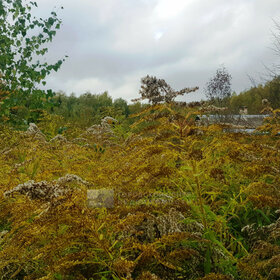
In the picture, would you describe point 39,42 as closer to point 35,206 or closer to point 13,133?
point 13,133

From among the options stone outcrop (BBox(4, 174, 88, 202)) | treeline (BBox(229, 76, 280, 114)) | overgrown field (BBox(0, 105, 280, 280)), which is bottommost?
overgrown field (BBox(0, 105, 280, 280))

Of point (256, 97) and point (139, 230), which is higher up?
point (256, 97)

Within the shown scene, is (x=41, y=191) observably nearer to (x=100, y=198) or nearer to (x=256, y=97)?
(x=100, y=198)

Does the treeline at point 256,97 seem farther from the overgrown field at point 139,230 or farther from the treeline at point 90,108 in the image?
the overgrown field at point 139,230

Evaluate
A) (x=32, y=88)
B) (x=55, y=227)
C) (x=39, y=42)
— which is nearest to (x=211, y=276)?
(x=55, y=227)

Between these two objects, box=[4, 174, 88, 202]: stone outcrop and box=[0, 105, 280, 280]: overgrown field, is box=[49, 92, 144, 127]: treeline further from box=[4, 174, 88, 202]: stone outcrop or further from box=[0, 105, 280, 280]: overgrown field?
box=[4, 174, 88, 202]: stone outcrop

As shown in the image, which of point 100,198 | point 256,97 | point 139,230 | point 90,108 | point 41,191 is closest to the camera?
point 41,191

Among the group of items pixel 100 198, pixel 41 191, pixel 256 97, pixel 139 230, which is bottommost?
pixel 139 230

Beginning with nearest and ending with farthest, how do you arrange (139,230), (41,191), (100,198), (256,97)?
(41,191) → (139,230) → (100,198) → (256,97)

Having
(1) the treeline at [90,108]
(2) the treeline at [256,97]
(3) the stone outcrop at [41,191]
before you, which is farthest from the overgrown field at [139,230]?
(2) the treeline at [256,97]

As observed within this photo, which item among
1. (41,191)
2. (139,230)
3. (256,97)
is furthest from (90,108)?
(41,191)

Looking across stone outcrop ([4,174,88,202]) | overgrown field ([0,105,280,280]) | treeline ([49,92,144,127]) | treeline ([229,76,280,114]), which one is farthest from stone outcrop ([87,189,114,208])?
treeline ([229,76,280,114])

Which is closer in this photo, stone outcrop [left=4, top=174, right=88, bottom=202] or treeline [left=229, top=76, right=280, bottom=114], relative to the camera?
stone outcrop [left=4, top=174, right=88, bottom=202]

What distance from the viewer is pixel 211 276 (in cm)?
154
